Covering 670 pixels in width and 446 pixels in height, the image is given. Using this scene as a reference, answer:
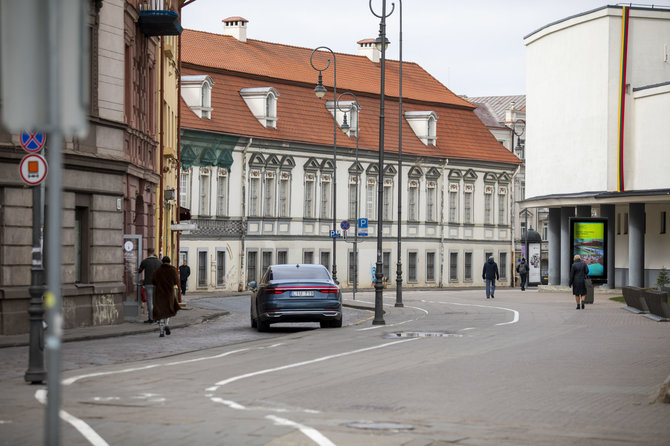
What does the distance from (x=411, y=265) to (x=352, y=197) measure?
6.68m

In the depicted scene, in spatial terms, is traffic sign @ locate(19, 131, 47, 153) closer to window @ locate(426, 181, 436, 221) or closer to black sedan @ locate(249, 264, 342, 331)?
black sedan @ locate(249, 264, 342, 331)

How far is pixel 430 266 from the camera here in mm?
81250

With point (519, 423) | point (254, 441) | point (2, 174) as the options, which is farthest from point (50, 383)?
point (2, 174)

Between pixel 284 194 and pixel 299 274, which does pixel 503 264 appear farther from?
pixel 299 274

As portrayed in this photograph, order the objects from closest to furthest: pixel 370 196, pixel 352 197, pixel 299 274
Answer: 1. pixel 299 274
2. pixel 352 197
3. pixel 370 196

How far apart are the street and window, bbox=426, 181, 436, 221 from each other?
53.1m

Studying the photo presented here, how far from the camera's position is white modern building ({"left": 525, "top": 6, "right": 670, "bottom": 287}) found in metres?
61.4

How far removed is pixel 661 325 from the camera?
30.7 meters

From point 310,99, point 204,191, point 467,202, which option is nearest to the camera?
point 204,191

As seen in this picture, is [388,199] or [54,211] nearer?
[54,211]

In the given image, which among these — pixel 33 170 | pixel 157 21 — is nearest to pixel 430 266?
pixel 157 21

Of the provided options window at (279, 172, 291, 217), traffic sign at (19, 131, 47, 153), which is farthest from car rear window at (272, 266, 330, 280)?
window at (279, 172, 291, 217)

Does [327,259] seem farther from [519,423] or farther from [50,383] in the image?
[50,383]

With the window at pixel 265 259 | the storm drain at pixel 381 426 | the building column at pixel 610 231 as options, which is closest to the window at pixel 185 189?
the window at pixel 265 259
